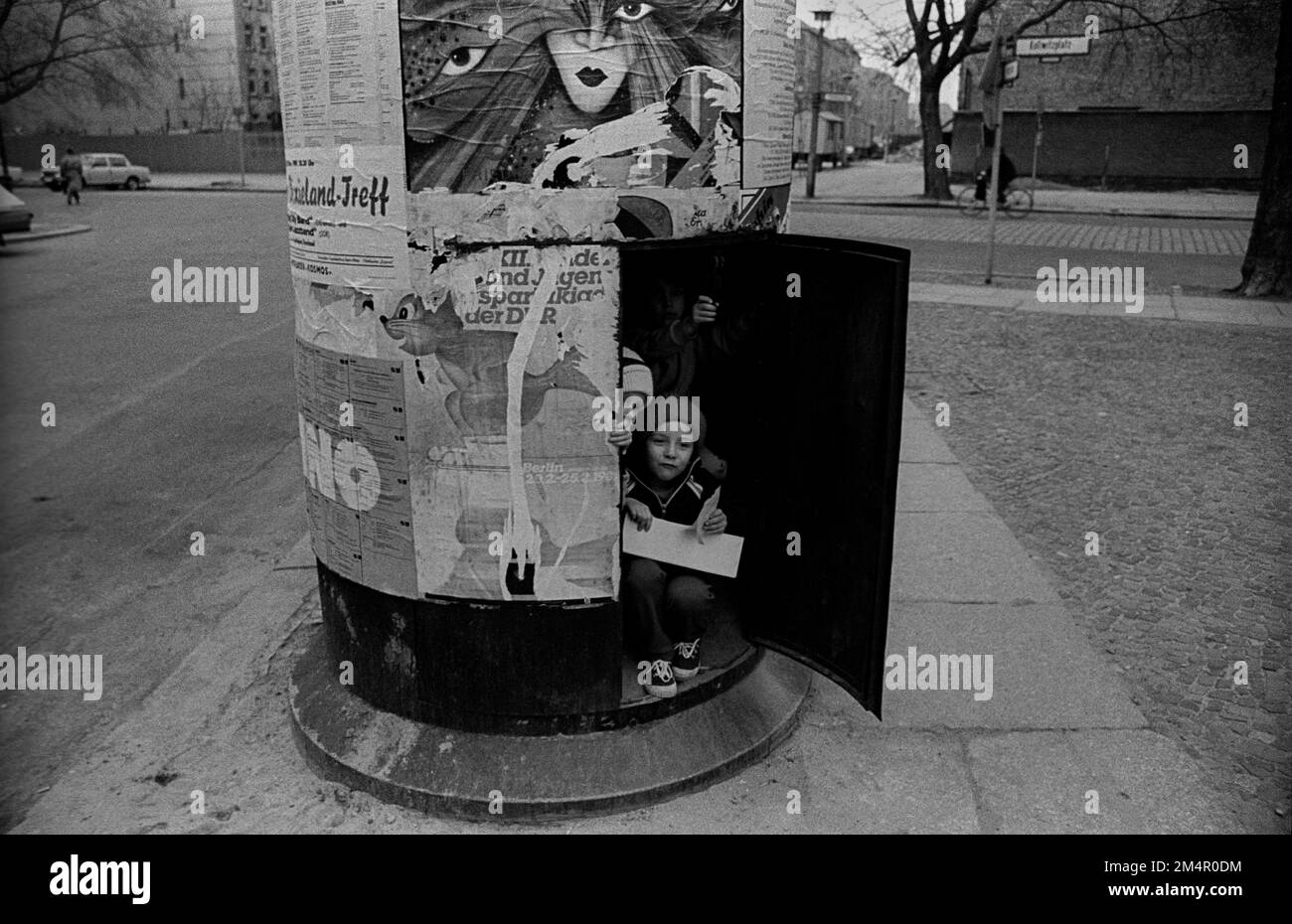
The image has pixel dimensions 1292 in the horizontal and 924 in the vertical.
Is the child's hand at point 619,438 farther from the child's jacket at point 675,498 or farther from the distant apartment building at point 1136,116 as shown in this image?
the distant apartment building at point 1136,116

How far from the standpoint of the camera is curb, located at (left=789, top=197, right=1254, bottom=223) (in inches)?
1101

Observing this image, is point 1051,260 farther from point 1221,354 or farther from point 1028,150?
point 1028,150

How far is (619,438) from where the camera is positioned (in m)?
3.61

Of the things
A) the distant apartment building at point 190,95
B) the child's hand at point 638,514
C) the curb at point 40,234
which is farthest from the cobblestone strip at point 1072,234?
the curb at point 40,234

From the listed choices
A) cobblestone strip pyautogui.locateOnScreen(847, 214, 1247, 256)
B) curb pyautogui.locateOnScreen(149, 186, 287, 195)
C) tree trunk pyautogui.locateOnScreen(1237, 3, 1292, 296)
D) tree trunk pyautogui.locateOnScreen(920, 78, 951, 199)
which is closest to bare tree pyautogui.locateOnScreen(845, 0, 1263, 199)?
tree trunk pyautogui.locateOnScreen(920, 78, 951, 199)

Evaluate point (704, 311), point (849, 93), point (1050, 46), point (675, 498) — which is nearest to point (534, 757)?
point (675, 498)

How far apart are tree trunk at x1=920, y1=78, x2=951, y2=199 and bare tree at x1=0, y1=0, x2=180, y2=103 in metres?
22.6

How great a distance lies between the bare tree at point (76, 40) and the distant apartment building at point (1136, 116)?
28961 mm

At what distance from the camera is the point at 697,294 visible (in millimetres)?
4508

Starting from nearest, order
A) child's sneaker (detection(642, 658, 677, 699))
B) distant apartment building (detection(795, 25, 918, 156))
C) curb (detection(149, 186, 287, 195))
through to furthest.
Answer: child's sneaker (detection(642, 658, 677, 699)) < distant apartment building (detection(795, 25, 918, 156)) < curb (detection(149, 186, 287, 195))

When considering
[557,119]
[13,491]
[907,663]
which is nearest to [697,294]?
[557,119]

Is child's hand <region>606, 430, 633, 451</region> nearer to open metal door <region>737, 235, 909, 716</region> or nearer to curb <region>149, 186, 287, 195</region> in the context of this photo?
open metal door <region>737, 235, 909, 716</region>

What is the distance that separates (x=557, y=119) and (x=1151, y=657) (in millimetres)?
3496

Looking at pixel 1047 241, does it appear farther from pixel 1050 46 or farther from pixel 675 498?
pixel 675 498
